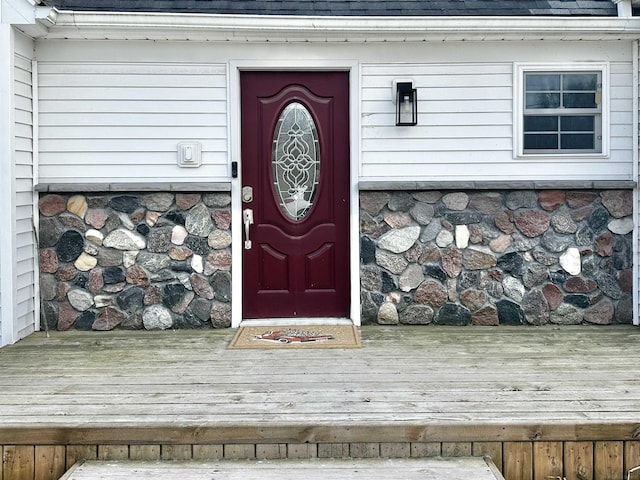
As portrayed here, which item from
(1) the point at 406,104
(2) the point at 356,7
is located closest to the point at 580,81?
(1) the point at 406,104

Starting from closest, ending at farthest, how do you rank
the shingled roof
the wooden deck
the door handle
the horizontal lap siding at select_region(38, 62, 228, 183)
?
the wooden deck < the shingled roof < the horizontal lap siding at select_region(38, 62, 228, 183) < the door handle

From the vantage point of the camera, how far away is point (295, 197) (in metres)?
4.73

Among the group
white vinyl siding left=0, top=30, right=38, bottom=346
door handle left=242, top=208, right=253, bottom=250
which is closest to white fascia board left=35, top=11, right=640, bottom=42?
white vinyl siding left=0, top=30, right=38, bottom=346

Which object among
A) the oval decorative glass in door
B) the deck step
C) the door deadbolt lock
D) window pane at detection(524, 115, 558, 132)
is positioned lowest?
the deck step

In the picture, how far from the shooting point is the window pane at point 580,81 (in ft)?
15.2

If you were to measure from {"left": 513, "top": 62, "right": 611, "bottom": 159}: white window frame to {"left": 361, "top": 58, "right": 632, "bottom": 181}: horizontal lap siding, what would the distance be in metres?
0.04

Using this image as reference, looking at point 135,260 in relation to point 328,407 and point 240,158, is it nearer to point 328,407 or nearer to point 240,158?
point 240,158

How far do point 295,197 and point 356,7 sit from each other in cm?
146

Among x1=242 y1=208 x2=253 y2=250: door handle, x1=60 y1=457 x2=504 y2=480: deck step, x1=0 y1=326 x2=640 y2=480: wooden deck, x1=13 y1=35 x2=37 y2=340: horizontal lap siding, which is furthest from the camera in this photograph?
x1=242 y1=208 x2=253 y2=250: door handle

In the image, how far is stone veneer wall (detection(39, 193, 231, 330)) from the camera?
15.0ft

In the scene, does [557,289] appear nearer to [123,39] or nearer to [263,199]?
[263,199]

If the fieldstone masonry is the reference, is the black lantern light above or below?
above

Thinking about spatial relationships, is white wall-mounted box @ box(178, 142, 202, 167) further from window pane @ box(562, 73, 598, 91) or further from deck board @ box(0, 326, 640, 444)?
window pane @ box(562, 73, 598, 91)

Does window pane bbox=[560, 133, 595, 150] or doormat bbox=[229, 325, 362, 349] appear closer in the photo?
doormat bbox=[229, 325, 362, 349]
